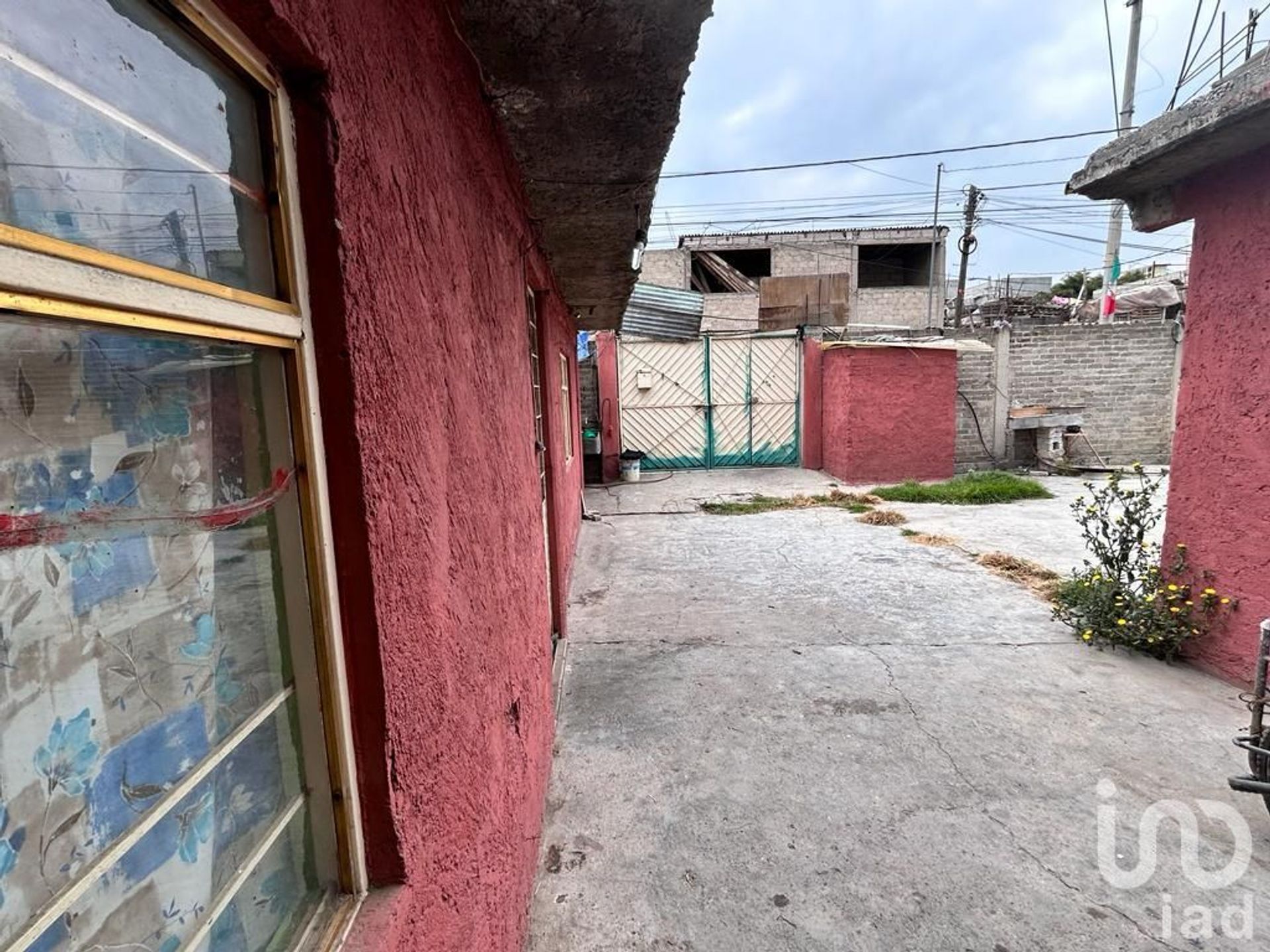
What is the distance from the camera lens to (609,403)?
10.8 m

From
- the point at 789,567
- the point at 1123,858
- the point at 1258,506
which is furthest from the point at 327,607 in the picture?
the point at 789,567

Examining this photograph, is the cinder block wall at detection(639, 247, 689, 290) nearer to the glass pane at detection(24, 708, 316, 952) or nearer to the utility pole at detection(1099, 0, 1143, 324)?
the utility pole at detection(1099, 0, 1143, 324)

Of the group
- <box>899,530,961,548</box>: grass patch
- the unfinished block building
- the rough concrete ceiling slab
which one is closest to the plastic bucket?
<box>899,530,961,548</box>: grass patch

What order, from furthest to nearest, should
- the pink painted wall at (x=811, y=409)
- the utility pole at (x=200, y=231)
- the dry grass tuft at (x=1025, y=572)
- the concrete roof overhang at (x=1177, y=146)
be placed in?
1. the pink painted wall at (x=811, y=409)
2. the dry grass tuft at (x=1025, y=572)
3. the concrete roof overhang at (x=1177, y=146)
4. the utility pole at (x=200, y=231)

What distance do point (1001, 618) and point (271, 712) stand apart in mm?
4608

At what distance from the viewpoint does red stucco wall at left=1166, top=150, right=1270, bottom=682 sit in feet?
9.72

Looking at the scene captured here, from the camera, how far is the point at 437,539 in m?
1.18

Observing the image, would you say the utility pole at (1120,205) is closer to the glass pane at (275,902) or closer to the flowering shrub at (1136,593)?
the flowering shrub at (1136,593)

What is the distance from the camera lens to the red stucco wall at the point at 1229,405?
2963mm

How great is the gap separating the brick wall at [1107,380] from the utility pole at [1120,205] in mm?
994

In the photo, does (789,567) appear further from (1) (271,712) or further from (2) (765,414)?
(2) (765,414)

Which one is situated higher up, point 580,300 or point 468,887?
point 580,300

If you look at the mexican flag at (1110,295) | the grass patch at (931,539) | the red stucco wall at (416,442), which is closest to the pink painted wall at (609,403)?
the grass patch at (931,539)

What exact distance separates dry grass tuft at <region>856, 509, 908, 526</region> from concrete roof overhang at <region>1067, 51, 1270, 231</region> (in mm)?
4093
